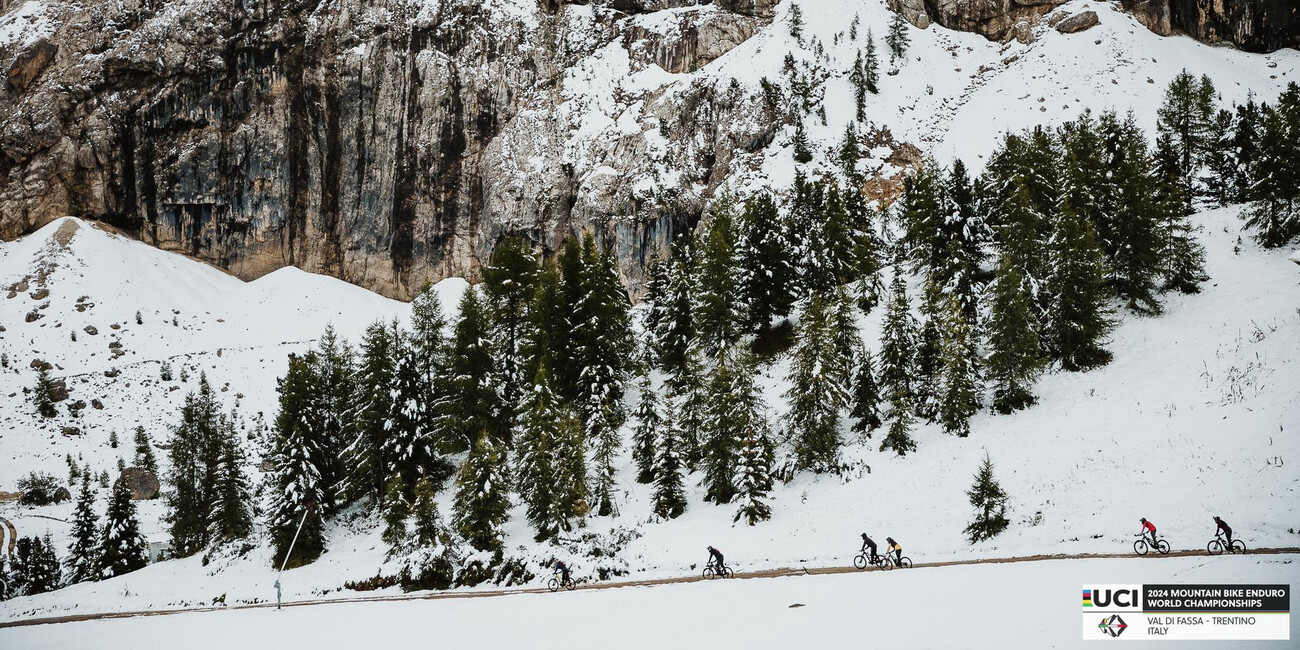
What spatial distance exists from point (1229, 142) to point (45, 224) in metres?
145

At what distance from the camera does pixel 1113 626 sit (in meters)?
10.8

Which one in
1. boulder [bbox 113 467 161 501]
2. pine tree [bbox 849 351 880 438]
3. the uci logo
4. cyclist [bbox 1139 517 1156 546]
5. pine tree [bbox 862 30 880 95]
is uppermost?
pine tree [bbox 862 30 880 95]

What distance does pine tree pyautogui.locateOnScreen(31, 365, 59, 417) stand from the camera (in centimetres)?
6481

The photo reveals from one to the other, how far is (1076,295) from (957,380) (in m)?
7.85

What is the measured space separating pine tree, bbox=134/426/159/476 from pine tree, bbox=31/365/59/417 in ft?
42.0

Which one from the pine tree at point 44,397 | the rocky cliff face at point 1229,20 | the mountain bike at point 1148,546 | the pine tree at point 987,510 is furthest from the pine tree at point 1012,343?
the rocky cliff face at point 1229,20

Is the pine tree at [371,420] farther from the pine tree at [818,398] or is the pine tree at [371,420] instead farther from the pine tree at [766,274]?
the pine tree at [766,274]

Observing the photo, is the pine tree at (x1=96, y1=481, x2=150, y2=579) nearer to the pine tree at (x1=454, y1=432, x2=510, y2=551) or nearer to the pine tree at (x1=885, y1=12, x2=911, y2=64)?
the pine tree at (x1=454, y1=432, x2=510, y2=551)

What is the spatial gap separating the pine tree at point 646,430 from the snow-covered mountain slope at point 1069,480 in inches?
53.2

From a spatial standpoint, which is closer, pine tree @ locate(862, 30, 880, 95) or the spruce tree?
the spruce tree

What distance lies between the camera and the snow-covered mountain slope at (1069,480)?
21016mm

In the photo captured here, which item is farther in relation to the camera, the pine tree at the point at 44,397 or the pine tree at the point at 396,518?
the pine tree at the point at 44,397

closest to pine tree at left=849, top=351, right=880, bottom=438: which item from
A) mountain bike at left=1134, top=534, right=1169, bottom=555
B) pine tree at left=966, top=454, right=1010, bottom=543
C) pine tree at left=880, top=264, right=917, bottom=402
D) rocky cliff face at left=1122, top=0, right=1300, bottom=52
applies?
pine tree at left=880, top=264, right=917, bottom=402

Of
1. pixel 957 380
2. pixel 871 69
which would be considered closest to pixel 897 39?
pixel 871 69
